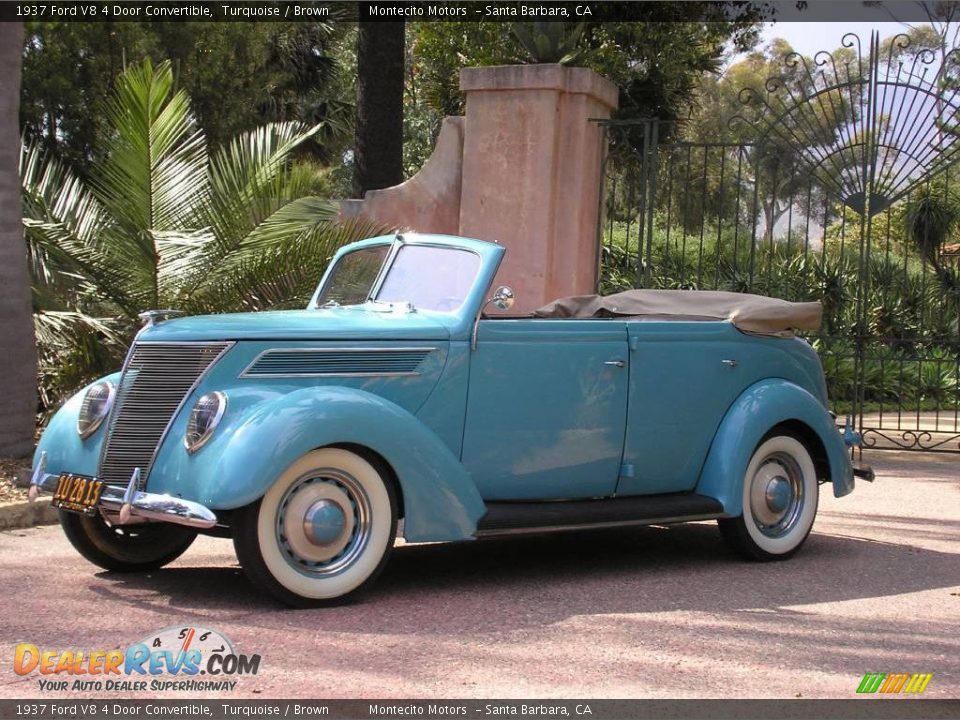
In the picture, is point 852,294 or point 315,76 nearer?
point 852,294

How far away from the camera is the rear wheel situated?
Answer: 5922 mm

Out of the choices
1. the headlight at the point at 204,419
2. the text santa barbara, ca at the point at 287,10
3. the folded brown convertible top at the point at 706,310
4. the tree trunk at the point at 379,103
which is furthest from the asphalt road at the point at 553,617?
the tree trunk at the point at 379,103

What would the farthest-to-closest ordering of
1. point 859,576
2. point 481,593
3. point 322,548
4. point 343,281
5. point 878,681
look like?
point 343,281
point 859,576
point 481,593
point 322,548
point 878,681

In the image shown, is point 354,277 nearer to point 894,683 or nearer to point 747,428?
point 747,428

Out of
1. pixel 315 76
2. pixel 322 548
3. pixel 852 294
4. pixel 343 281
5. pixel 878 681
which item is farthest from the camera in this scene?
pixel 315 76

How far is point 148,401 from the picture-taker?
5.47m

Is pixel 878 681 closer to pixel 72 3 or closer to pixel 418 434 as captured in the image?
pixel 418 434

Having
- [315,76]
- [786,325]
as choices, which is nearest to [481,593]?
[786,325]

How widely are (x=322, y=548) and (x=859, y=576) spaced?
2.85 meters

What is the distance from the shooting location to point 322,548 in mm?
5246

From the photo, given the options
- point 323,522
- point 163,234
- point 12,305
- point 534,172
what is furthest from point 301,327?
point 534,172

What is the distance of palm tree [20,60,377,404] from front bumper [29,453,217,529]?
3734mm

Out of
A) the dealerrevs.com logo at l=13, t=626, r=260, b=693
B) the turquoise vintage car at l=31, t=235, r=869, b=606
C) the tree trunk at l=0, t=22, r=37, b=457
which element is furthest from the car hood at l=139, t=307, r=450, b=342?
the tree trunk at l=0, t=22, r=37, b=457

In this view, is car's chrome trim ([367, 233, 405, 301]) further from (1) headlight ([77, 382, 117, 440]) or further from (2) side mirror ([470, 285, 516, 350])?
(1) headlight ([77, 382, 117, 440])
